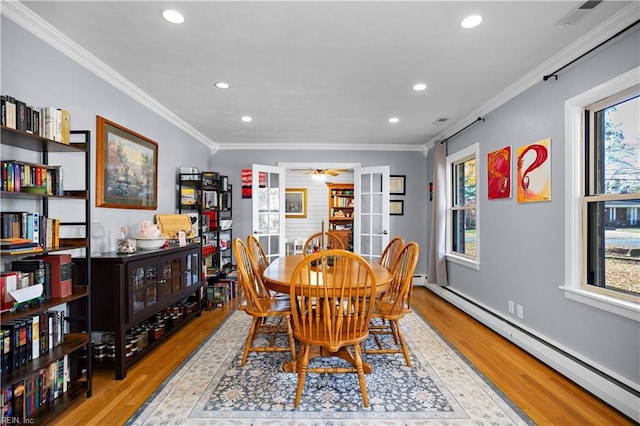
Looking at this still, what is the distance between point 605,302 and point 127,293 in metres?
3.41

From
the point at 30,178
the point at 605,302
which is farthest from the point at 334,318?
the point at 30,178

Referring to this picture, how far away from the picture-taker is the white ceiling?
6.55 ft

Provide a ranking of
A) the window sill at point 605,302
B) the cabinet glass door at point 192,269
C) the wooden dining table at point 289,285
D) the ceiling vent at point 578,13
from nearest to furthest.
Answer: the ceiling vent at point 578,13 < the window sill at point 605,302 < the wooden dining table at point 289,285 < the cabinet glass door at point 192,269

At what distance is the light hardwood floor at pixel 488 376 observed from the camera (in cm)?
199

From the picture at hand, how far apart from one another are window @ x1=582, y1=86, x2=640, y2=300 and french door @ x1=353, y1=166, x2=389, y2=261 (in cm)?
304

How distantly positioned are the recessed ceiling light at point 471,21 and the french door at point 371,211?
3229mm

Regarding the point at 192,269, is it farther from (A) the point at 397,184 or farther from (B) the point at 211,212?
(A) the point at 397,184

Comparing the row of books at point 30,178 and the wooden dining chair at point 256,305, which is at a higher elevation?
the row of books at point 30,178

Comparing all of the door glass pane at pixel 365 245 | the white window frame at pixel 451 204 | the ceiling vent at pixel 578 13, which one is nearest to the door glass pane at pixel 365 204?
the door glass pane at pixel 365 245

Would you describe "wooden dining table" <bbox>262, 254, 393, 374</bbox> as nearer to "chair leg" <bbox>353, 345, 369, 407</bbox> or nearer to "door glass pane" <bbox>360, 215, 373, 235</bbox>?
"chair leg" <bbox>353, 345, 369, 407</bbox>

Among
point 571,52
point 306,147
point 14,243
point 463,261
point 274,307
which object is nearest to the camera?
point 14,243

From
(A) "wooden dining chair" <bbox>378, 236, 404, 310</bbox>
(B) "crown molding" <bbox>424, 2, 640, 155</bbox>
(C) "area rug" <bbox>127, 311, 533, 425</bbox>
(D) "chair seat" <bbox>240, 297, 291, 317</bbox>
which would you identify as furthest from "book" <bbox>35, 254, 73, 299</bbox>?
(B) "crown molding" <bbox>424, 2, 640, 155</bbox>

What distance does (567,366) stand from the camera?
97.0 inches

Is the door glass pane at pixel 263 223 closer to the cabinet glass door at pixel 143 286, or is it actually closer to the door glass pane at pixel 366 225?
the door glass pane at pixel 366 225
